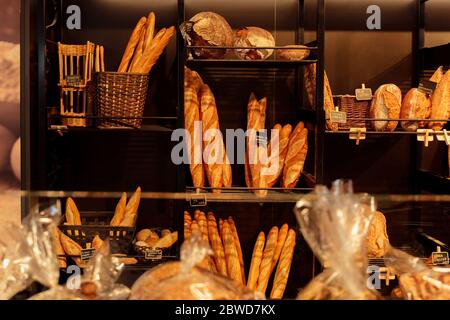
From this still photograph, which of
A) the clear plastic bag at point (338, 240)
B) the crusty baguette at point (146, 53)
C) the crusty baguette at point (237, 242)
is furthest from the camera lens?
the crusty baguette at point (237, 242)

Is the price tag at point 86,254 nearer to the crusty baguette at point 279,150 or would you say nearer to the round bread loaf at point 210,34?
the crusty baguette at point 279,150

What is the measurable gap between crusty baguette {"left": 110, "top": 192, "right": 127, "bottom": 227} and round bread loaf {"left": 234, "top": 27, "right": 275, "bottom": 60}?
2.65ft

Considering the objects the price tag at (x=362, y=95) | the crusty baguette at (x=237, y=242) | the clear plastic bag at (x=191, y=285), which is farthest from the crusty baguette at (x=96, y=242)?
the clear plastic bag at (x=191, y=285)

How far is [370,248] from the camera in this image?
2.83 meters

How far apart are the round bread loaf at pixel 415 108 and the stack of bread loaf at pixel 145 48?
1040mm

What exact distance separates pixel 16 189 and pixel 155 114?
0.74 meters

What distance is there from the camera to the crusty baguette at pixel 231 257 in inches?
114

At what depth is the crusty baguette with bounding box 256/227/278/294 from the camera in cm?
290

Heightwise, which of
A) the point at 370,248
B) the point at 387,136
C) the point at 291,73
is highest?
the point at 291,73

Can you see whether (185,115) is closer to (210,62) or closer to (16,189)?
(210,62)

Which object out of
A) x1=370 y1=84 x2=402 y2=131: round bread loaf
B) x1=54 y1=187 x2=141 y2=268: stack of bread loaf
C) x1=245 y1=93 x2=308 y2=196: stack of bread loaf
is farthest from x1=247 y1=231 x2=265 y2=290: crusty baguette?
x1=370 y1=84 x2=402 y2=131: round bread loaf

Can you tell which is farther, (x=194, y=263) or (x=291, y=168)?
(x=291, y=168)

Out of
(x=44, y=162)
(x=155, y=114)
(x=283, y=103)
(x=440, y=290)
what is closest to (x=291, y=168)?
(x=283, y=103)

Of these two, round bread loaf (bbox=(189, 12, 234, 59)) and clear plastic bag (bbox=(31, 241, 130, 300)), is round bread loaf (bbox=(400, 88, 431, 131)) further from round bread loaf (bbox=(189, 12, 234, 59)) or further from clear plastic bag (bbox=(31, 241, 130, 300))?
clear plastic bag (bbox=(31, 241, 130, 300))
